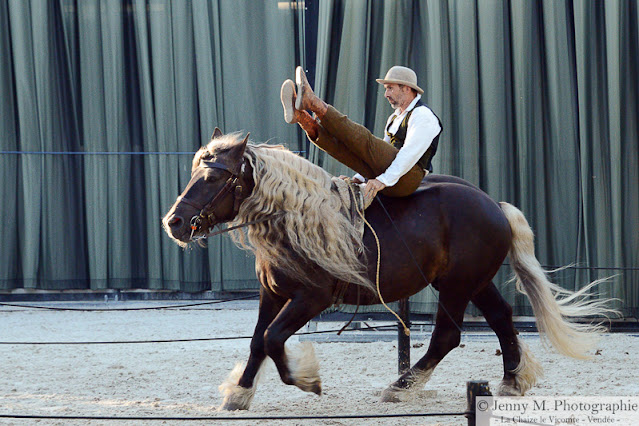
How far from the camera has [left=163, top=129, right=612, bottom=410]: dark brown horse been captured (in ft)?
12.6

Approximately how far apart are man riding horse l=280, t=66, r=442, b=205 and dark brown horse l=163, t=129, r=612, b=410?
0.50 ft

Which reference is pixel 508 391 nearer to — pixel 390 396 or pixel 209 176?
pixel 390 396

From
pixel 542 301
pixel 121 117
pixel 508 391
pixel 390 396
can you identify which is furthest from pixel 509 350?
pixel 121 117

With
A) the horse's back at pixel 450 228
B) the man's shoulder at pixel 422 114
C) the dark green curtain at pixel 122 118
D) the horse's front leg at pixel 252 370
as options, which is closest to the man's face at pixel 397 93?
the man's shoulder at pixel 422 114

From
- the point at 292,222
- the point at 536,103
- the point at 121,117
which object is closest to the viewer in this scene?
the point at 292,222

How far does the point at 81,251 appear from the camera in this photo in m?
7.31

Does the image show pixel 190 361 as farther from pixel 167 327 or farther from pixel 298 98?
pixel 298 98

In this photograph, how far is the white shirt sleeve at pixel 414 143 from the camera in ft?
13.1

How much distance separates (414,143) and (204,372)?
218 centimetres

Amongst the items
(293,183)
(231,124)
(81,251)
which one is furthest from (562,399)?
(81,251)

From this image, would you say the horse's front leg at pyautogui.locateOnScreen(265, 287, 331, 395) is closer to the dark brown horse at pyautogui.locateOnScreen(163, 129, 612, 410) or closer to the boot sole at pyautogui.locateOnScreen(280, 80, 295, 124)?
the dark brown horse at pyautogui.locateOnScreen(163, 129, 612, 410)

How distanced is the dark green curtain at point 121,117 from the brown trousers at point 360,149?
124 inches

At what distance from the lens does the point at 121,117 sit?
23.9ft

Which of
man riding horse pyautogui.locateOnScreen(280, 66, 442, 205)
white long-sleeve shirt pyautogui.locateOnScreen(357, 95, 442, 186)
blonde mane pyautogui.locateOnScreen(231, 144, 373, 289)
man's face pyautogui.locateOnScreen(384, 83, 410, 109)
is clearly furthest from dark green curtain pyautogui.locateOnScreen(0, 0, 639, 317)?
blonde mane pyautogui.locateOnScreen(231, 144, 373, 289)
